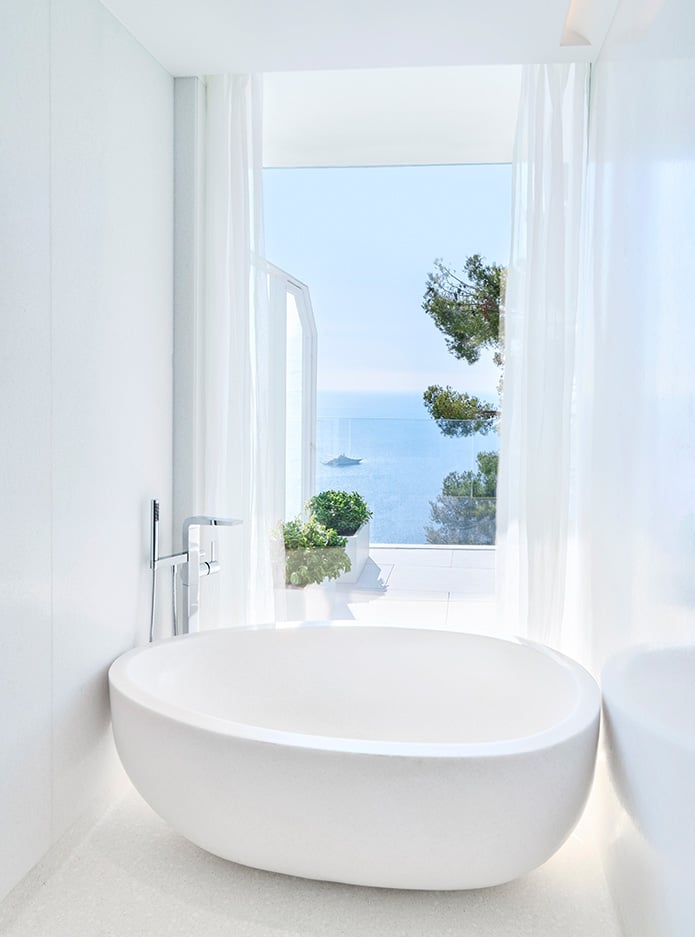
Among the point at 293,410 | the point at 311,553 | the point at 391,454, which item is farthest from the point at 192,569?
the point at 391,454

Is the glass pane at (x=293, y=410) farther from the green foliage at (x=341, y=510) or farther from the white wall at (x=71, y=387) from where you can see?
the white wall at (x=71, y=387)

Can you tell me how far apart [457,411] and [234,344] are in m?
0.90

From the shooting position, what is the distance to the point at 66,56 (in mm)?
2289

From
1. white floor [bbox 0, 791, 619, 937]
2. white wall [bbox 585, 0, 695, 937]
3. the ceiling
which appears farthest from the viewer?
the ceiling

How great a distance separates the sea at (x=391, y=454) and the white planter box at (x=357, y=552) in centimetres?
4

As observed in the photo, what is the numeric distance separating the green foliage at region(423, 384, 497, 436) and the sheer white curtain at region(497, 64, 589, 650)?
6.4 inches

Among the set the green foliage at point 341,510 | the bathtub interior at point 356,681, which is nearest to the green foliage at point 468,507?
the green foliage at point 341,510

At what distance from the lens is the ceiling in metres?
2.46

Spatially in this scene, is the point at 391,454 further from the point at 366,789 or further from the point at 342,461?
the point at 366,789

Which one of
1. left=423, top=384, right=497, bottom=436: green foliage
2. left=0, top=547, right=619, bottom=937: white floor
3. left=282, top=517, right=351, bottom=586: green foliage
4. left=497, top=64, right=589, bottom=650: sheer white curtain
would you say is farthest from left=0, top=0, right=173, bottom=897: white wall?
left=497, top=64, right=589, bottom=650: sheer white curtain

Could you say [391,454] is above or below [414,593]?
Answer: above

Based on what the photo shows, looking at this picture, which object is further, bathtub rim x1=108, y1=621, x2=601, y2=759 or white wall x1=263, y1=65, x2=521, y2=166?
white wall x1=263, y1=65, x2=521, y2=166

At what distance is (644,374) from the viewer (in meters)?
2.07

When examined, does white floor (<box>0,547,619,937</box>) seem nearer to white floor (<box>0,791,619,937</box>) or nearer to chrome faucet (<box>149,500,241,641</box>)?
white floor (<box>0,791,619,937</box>)
